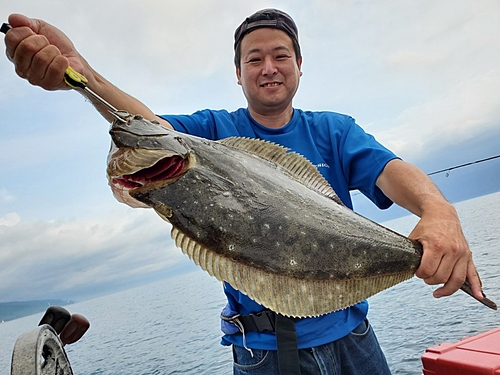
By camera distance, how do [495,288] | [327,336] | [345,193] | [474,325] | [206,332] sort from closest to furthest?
[327,336] < [345,193] < [474,325] < [495,288] < [206,332]

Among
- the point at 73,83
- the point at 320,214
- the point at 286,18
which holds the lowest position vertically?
A: the point at 320,214

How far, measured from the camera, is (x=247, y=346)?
2822mm

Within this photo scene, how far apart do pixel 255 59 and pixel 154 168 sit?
1735 mm

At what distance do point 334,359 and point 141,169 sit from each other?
1.98 metres

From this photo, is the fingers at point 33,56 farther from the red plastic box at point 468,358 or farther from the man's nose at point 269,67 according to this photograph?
the red plastic box at point 468,358

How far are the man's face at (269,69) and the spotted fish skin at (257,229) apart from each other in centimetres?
128

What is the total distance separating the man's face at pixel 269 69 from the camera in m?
3.12

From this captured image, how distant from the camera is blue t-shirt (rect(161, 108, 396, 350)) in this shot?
9.05ft

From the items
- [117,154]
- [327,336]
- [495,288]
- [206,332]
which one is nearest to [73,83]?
[117,154]

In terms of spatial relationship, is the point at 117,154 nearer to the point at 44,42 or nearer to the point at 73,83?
the point at 73,83

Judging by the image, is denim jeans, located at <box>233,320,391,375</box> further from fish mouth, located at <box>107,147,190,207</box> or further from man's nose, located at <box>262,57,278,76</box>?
man's nose, located at <box>262,57,278,76</box>

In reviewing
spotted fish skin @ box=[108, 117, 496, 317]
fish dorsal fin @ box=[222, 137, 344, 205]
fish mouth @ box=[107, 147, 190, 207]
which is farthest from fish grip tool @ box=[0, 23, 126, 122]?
fish dorsal fin @ box=[222, 137, 344, 205]

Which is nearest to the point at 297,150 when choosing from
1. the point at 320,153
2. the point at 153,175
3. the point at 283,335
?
the point at 320,153

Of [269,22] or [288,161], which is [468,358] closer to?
[288,161]
